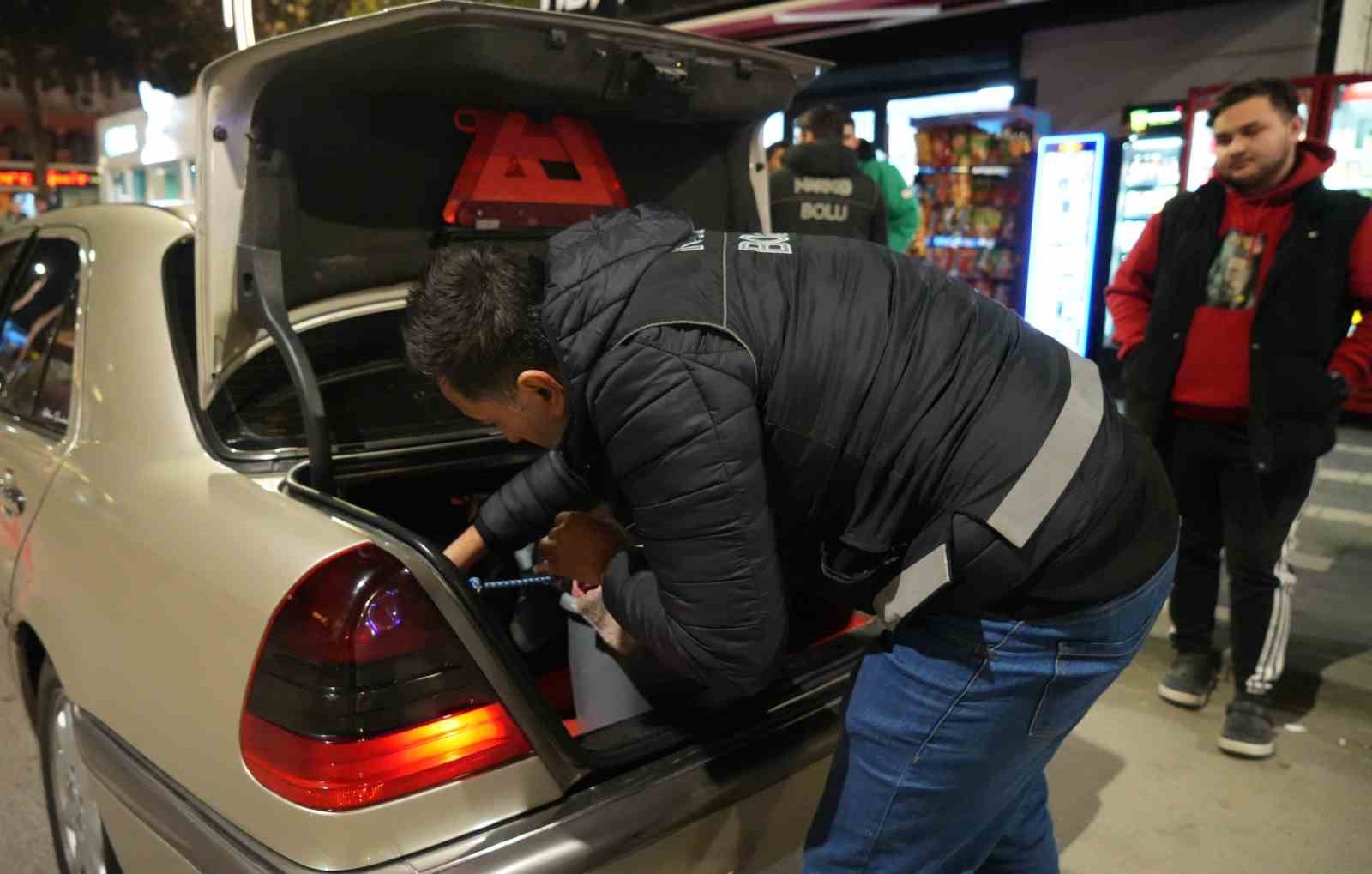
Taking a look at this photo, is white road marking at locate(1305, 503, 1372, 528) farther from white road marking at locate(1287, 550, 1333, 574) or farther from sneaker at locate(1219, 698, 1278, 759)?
sneaker at locate(1219, 698, 1278, 759)

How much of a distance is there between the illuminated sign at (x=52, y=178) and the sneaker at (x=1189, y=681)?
31572mm

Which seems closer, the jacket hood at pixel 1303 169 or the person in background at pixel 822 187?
the jacket hood at pixel 1303 169

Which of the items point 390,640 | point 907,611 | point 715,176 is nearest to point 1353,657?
point 715,176

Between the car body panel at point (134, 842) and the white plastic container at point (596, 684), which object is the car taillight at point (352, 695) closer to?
the car body panel at point (134, 842)

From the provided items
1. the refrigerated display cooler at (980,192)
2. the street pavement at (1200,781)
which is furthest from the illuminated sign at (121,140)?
the street pavement at (1200,781)

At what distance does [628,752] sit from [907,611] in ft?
1.81

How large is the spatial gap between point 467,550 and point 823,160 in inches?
136

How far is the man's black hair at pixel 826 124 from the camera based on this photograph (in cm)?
491

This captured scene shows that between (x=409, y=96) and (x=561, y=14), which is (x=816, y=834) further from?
(x=409, y=96)

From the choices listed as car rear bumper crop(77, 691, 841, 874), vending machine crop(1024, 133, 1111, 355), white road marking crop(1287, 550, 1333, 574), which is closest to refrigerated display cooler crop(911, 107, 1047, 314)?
vending machine crop(1024, 133, 1111, 355)

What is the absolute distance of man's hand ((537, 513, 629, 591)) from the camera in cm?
160

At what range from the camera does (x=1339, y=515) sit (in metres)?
5.02

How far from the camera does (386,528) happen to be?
4.96 ft

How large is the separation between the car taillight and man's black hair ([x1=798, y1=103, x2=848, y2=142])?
3.95 meters
